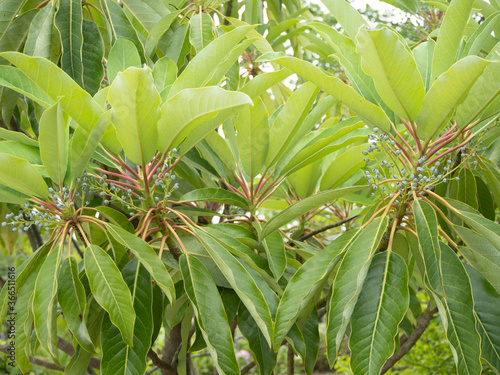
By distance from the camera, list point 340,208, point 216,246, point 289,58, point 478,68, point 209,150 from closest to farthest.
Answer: point 478,68 < point 289,58 < point 216,246 < point 209,150 < point 340,208

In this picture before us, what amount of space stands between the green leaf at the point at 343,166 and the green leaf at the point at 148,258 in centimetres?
62

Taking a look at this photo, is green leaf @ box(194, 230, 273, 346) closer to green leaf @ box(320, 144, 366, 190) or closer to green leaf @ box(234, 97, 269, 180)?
green leaf @ box(234, 97, 269, 180)

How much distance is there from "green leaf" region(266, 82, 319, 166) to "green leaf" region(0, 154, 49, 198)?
22.5 inches

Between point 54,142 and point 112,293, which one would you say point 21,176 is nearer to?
point 54,142

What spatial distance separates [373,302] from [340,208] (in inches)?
49.3

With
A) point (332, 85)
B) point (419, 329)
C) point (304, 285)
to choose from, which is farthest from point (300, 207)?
point (419, 329)

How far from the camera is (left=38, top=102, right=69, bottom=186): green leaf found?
3.38ft

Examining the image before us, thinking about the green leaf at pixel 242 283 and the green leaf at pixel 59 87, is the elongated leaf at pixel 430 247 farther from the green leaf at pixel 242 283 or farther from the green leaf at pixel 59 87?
the green leaf at pixel 59 87

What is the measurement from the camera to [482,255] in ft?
3.99

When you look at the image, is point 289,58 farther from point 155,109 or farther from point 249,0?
point 249,0

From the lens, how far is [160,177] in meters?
1.20

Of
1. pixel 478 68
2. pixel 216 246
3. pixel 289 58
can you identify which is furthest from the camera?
pixel 216 246

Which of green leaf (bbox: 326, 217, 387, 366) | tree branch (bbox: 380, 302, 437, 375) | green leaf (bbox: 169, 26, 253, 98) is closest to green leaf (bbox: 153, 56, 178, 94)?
green leaf (bbox: 169, 26, 253, 98)

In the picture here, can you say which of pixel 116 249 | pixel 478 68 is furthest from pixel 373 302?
pixel 116 249
